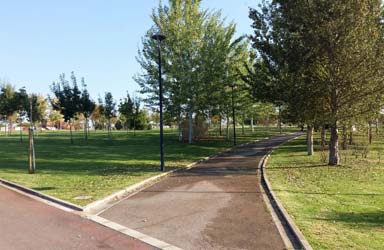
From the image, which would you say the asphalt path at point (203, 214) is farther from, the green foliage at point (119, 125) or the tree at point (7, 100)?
the green foliage at point (119, 125)

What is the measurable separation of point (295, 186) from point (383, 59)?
27.2ft

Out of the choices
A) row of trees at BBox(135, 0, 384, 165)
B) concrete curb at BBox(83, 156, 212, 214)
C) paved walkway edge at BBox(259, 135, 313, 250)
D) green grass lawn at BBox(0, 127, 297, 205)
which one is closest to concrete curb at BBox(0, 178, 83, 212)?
green grass lawn at BBox(0, 127, 297, 205)

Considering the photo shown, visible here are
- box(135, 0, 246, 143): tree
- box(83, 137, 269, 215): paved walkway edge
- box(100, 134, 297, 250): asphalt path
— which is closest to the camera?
box(100, 134, 297, 250): asphalt path

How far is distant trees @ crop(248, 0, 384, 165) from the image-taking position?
680 inches

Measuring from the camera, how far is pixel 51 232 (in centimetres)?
754

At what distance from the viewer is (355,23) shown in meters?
17.1

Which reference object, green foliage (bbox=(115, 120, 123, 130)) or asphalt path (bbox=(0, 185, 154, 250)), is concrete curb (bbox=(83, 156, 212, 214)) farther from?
green foliage (bbox=(115, 120, 123, 130))

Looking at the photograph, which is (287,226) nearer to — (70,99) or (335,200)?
(335,200)

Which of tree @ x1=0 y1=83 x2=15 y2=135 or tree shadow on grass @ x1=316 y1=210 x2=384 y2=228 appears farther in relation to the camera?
tree @ x1=0 y1=83 x2=15 y2=135

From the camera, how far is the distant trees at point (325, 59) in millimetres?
17266

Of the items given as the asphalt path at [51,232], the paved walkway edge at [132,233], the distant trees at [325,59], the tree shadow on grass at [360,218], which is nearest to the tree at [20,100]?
the distant trees at [325,59]

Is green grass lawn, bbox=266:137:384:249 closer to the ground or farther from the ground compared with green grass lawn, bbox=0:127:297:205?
closer to the ground

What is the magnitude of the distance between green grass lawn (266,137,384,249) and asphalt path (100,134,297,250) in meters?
0.76

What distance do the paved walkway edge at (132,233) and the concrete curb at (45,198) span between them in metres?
1.03
